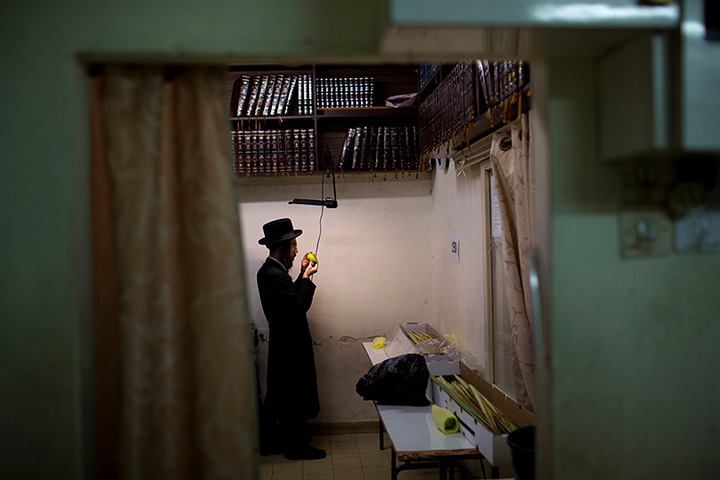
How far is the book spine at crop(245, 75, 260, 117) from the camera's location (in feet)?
13.8

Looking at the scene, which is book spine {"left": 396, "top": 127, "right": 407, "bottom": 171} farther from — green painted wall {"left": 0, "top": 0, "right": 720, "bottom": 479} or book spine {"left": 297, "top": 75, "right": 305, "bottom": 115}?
green painted wall {"left": 0, "top": 0, "right": 720, "bottom": 479}

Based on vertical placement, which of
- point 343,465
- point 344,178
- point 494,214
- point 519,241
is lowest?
point 343,465

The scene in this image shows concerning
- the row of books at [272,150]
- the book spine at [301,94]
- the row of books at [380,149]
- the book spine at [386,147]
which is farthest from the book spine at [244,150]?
the book spine at [386,147]

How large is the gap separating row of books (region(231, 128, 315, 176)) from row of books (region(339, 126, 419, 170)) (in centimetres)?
30

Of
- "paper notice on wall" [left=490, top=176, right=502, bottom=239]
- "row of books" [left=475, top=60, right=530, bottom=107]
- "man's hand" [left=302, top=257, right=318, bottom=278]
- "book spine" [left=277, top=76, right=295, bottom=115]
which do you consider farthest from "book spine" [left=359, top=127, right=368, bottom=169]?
"row of books" [left=475, top=60, right=530, bottom=107]

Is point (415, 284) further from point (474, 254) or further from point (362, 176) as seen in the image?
point (474, 254)

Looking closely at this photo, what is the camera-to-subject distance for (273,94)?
4207mm

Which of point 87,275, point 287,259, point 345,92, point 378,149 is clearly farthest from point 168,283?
point 345,92

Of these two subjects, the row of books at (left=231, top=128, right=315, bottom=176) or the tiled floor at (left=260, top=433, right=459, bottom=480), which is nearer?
the tiled floor at (left=260, top=433, right=459, bottom=480)

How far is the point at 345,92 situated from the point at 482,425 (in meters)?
2.85

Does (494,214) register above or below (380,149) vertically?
below

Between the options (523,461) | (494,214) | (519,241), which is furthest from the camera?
(494,214)

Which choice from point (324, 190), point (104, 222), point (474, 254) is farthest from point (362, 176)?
point (104, 222)

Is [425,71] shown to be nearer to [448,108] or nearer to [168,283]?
[448,108]
